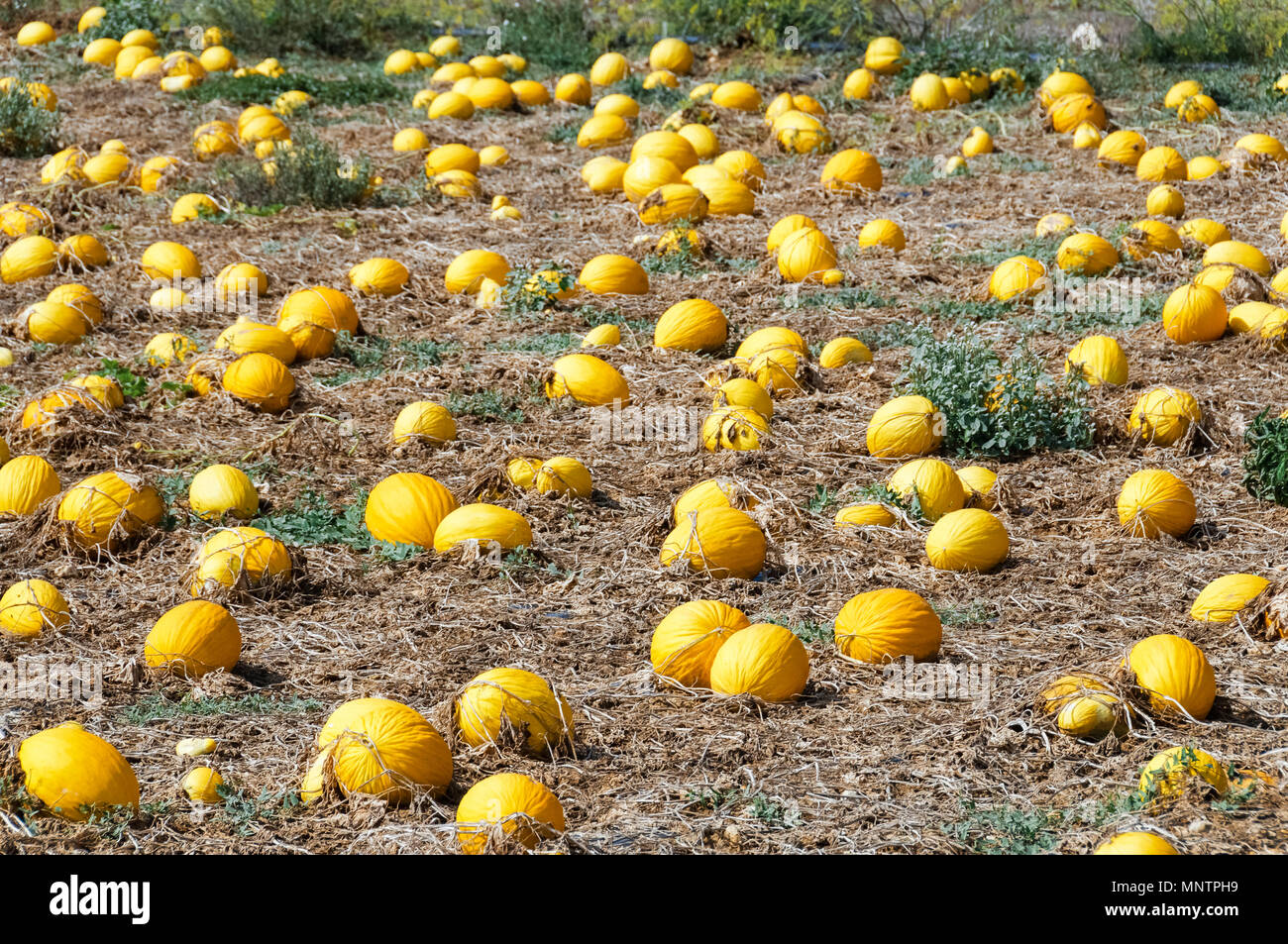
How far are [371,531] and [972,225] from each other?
5.63 meters

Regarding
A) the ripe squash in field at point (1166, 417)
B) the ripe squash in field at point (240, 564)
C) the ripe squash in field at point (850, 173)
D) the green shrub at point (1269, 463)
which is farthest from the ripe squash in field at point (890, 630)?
the ripe squash in field at point (850, 173)

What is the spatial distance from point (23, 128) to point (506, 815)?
9.67 m

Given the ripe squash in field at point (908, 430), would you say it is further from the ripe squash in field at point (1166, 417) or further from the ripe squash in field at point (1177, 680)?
the ripe squash in field at point (1177, 680)

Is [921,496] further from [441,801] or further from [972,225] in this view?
[972,225]

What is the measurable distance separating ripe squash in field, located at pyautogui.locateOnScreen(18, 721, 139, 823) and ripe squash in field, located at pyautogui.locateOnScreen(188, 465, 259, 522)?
2.08m

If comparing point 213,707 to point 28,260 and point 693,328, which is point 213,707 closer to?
point 693,328

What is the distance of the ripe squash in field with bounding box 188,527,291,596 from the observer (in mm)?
5082

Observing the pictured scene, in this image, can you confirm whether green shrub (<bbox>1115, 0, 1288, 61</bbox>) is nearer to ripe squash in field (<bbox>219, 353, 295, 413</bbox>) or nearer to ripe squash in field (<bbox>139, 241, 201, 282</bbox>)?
ripe squash in field (<bbox>139, 241, 201, 282</bbox>)

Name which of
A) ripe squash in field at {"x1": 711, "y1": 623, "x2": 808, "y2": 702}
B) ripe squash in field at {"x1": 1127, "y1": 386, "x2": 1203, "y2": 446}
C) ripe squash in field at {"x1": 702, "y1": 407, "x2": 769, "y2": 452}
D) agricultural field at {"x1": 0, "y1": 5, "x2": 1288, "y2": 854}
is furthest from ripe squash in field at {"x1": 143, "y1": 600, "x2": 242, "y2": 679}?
ripe squash in field at {"x1": 1127, "y1": 386, "x2": 1203, "y2": 446}

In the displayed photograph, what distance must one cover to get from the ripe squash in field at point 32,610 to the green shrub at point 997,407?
3839 mm

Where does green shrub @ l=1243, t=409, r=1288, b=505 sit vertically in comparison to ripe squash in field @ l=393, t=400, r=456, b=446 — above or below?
above

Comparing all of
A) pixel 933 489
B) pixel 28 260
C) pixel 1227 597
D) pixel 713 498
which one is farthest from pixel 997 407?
pixel 28 260

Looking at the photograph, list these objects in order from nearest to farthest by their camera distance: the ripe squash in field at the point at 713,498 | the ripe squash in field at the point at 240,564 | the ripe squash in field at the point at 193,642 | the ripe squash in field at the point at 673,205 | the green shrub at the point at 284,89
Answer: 1. the ripe squash in field at the point at 193,642
2. the ripe squash in field at the point at 240,564
3. the ripe squash in field at the point at 713,498
4. the ripe squash in field at the point at 673,205
5. the green shrub at the point at 284,89

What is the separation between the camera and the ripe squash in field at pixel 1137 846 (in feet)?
10.8
